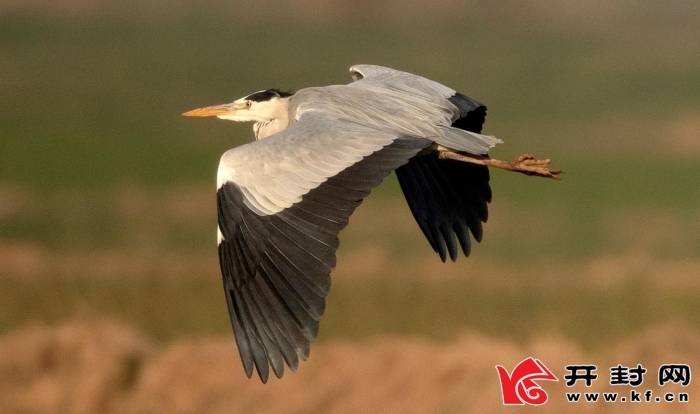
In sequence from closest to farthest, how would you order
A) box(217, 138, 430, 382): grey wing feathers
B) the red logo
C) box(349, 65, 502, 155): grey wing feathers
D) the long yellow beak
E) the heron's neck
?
box(217, 138, 430, 382): grey wing feathers < box(349, 65, 502, 155): grey wing feathers < the heron's neck < the long yellow beak < the red logo

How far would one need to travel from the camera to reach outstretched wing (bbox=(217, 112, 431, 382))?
4715mm

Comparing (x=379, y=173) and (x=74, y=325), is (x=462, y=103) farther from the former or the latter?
(x=74, y=325)

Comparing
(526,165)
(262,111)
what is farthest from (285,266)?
(262,111)

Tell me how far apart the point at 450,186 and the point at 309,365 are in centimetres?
478

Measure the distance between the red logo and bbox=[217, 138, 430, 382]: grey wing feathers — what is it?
519 centimetres

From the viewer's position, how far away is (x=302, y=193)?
4879mm

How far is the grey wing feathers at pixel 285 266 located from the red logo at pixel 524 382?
5.19m

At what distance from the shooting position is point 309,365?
10648mm

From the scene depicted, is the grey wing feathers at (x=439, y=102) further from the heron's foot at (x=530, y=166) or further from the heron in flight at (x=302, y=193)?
the heron's foot at (x=530, y=166)

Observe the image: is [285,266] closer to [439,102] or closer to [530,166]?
[530,166]

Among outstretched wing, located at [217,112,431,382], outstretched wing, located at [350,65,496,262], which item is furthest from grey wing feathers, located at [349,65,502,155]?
outstretched wing, located at [217,112,431,382]

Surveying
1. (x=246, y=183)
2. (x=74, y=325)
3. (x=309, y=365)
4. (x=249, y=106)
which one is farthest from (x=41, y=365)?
(x=246, y=183)

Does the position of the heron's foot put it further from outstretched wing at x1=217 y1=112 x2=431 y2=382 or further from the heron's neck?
the heron's neck

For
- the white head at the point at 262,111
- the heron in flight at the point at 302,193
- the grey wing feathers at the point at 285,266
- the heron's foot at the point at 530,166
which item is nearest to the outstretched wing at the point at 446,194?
the heron in flight at the point at 302,193
